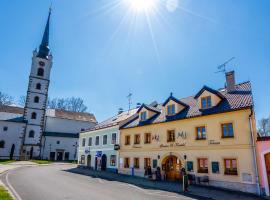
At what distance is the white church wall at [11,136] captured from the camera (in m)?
48.8

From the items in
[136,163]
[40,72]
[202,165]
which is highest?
[40,72]

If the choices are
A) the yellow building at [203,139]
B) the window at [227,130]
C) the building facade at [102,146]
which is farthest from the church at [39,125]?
the window at [227,130]

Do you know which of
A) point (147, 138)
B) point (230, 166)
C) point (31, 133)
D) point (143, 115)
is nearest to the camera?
point (230, 166)

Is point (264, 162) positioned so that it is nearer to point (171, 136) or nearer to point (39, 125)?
point (171, 136)

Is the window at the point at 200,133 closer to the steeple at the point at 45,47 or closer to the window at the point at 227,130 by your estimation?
the window at the point at 227,130

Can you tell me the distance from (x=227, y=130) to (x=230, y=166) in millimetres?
2968

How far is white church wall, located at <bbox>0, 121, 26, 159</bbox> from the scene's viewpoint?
48.8 meters

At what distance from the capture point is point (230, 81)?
859 inches

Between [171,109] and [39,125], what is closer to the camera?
[171,109]

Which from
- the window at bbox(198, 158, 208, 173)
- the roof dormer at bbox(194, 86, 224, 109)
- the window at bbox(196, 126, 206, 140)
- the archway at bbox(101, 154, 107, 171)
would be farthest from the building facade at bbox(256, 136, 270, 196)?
the archway at bbox(101, 154, 107, 171)

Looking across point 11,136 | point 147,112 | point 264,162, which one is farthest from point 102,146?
point 11,136

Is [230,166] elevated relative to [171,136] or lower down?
lower down

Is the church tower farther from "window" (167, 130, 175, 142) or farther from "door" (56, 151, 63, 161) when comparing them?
"window" (167, 130, 175, 142)

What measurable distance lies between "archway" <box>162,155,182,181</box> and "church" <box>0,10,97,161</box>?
39.9m
